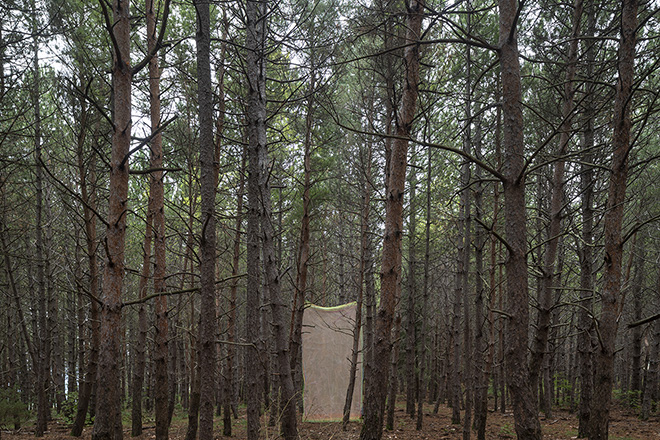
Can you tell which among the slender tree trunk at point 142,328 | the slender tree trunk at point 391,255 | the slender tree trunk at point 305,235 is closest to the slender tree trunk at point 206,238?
the slender tree trunk at point 391,255

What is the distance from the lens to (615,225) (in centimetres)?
418

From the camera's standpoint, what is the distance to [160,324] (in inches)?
299

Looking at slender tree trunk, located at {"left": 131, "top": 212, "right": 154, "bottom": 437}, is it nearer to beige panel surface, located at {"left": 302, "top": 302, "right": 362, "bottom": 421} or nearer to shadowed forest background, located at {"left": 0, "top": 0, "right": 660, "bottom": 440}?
shadowed forest background, located at {"left": 0, "top": 0, "right": 660, "bottom": 440}

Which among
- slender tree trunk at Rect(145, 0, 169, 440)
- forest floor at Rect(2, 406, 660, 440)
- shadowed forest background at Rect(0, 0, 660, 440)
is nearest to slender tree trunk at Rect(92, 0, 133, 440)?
shadowed forest background at Rect(0, 0, 660, 440)

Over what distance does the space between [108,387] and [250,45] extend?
444cm

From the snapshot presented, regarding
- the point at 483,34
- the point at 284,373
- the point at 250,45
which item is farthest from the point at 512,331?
the point at 483,34

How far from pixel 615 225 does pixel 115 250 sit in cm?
474

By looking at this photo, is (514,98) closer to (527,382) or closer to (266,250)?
(527,382)

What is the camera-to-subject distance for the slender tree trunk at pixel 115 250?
12.0 ft

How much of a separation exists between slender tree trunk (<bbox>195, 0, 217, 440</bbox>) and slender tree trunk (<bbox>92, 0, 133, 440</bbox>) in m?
0.73

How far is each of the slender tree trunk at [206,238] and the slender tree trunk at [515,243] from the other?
2.30m

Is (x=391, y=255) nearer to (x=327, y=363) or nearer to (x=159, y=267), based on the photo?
(x=159, y=267)

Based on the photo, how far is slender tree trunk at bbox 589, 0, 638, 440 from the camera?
4.08m

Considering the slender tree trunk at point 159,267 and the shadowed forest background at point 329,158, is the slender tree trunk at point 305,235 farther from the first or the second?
the slender tree trunk at point 159,267
